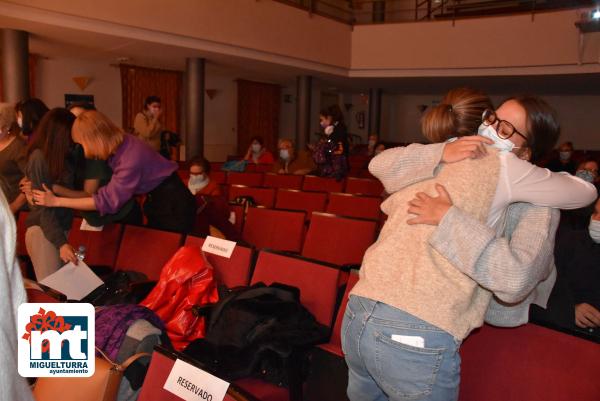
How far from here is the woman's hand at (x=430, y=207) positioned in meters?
1.09

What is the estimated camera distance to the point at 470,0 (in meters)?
12.0

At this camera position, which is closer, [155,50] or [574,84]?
[155,50]

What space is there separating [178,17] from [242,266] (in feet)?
20.1

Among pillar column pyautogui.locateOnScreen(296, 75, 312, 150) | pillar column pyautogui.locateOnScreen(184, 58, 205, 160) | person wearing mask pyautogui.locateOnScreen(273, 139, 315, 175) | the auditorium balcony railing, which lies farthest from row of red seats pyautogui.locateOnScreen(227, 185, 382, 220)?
pillar column pyautogui.locateOnScreen(296, 75, 312, 150)

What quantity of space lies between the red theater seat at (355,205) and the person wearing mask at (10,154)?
2540 mm

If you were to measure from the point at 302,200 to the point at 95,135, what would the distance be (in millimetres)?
2556

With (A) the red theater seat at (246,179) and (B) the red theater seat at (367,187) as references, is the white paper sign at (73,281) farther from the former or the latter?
(A) the red theater seat at (246,179)

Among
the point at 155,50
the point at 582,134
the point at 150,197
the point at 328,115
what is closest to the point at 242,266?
the point at 150,197

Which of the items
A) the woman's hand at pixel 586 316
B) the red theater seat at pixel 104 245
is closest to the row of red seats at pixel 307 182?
the red theater seat at pixel 104 245

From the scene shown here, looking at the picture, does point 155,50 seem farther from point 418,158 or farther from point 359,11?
point 418,158

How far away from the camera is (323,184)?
19.3 feet

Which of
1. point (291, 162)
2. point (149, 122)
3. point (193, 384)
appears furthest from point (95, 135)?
point (291, 162)

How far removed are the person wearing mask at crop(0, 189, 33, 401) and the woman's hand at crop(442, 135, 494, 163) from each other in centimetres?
88

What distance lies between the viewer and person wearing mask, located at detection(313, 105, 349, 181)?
5.67 metres
